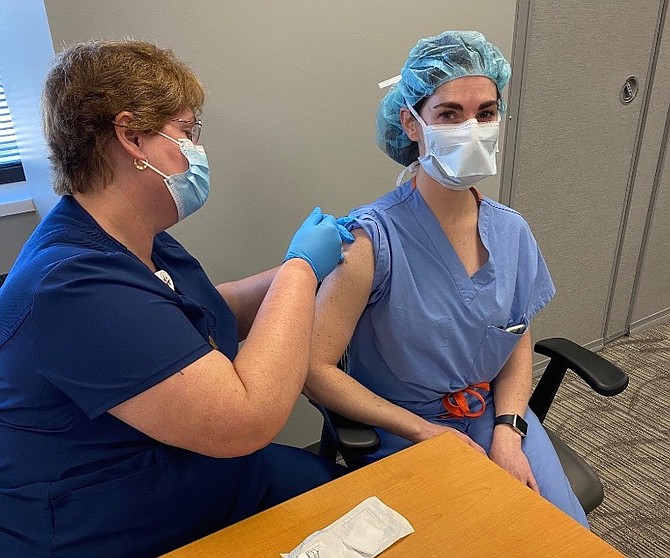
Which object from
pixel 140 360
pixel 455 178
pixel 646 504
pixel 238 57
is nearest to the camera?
pixel 140 360

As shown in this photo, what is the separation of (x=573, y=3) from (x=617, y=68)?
1.19 feet

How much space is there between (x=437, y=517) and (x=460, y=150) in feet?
2.53

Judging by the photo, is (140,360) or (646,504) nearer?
(140,360)

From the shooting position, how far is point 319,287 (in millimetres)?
1384

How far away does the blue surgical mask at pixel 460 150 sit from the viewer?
1361 mm

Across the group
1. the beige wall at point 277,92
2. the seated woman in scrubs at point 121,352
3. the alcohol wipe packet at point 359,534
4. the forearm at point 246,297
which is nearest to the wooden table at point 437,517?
the alcohol wipe packet at point 359,534

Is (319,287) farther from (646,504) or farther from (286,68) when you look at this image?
(646,504)

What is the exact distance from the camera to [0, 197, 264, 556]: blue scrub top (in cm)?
86

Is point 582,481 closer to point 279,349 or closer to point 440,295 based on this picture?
point 440,295

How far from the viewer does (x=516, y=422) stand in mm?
1427

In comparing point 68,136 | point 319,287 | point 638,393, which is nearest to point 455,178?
point 319,287

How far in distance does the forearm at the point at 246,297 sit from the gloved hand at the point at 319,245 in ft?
0.57

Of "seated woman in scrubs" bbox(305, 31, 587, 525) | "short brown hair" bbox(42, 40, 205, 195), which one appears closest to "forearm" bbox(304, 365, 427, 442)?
"seated woman in scrubs" bbox(305, 31, 587, 525)

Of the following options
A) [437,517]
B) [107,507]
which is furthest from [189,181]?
[437,517]
